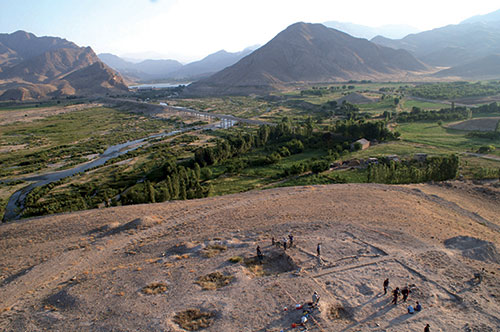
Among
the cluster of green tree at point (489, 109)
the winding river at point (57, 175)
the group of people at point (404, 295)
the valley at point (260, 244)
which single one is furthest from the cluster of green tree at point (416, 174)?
the cluster of green tree at point (489, 109)

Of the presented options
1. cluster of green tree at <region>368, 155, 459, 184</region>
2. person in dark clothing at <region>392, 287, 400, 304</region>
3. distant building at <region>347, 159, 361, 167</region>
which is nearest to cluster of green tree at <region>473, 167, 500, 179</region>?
cluster of green tree at <region>368, 155, 459, 184</region>

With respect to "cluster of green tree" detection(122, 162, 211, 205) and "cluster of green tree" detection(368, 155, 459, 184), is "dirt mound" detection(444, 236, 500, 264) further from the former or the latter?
"cluster of green tree" detection(122, 162, 211, 205)

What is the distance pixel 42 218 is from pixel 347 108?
88954 mm

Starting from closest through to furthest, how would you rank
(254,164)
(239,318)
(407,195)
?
1. (239,318)
2. (407,195)
3. (254,164)

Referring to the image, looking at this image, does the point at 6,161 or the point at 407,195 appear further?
the point at 6,161

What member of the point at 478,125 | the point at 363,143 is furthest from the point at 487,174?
the point at 478,125

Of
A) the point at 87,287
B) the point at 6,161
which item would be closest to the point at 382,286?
the point at 87,287

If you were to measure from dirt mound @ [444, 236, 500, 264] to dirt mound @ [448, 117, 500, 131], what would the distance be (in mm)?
56592

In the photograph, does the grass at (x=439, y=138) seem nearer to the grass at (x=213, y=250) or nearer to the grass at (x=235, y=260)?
the grass at (x=213, y=250)

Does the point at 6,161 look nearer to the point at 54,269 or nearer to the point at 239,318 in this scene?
the point at 54,269

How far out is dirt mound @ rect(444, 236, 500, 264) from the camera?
17406mm

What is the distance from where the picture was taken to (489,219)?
2445 centimetres

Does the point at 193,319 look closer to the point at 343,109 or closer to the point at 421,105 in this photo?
the point at 343,109

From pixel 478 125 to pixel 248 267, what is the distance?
231 feet
